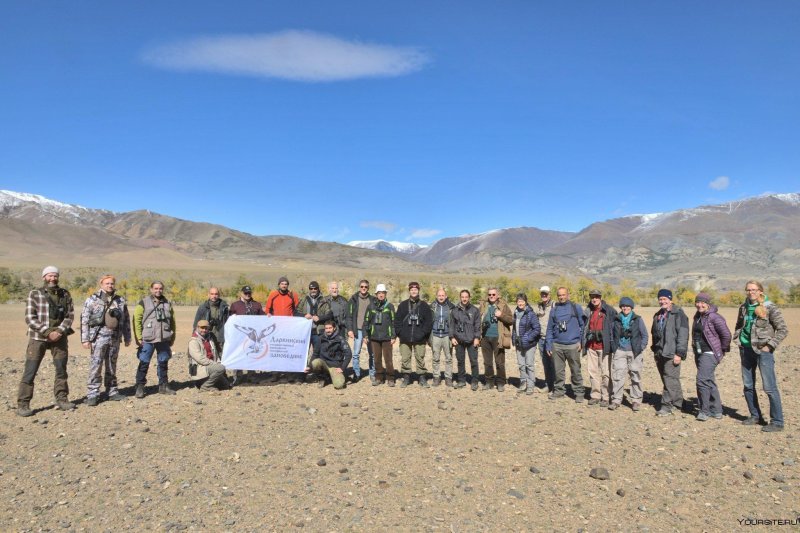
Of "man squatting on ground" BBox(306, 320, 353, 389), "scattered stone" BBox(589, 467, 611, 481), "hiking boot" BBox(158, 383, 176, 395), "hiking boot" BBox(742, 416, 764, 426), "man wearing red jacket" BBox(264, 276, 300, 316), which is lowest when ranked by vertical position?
"hiking boot" BBox(742, 416, 764, 426)

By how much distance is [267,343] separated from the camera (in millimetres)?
10227

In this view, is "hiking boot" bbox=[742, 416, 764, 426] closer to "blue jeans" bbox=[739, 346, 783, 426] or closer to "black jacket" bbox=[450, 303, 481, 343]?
"blue jeans" bbox=[739, 346, 783, 426]

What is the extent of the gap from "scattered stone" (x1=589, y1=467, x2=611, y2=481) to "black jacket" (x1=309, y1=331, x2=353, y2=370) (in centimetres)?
561

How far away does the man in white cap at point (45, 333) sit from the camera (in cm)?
774

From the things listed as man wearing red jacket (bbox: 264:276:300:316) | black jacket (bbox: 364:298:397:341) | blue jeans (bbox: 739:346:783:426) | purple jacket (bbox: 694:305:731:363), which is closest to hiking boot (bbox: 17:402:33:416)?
man wearing red jacket (bbox: 264:276:300:316)

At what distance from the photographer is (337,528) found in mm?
4570

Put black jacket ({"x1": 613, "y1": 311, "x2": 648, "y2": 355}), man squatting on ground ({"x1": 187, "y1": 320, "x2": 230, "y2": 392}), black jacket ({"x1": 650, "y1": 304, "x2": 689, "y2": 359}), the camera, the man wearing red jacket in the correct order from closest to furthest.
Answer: black jacket ({"x1": 650, "y1": 304, "x2": 689, "y2": 359}) → black jacket ({"x1": 613, "y1": 311, "x2": 648, "y2": 355}) → the camera → man squatting on ground ({"x1": 187, "y1": 320, "x2": 230, "y2": 392}) → the man wearing red jacket

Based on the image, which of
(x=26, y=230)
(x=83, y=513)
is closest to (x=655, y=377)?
(x=83, y=513)

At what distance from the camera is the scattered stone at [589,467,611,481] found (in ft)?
18.7

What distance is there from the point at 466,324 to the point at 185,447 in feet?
17.8

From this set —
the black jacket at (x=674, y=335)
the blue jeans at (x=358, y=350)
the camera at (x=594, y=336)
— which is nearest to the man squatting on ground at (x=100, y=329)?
the blue jeans at (x=358, y=350)

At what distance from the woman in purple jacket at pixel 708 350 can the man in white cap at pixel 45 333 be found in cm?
1031

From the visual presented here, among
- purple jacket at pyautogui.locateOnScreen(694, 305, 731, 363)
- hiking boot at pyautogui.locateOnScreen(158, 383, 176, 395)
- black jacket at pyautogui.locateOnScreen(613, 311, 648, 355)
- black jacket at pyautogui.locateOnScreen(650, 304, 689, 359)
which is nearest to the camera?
purple jacket at pyautogui.locateOnScreen(694, 305, 731, 363)

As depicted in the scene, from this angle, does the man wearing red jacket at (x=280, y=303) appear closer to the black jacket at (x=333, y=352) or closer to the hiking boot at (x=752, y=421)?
the black jacket at (x=333, y=352)
